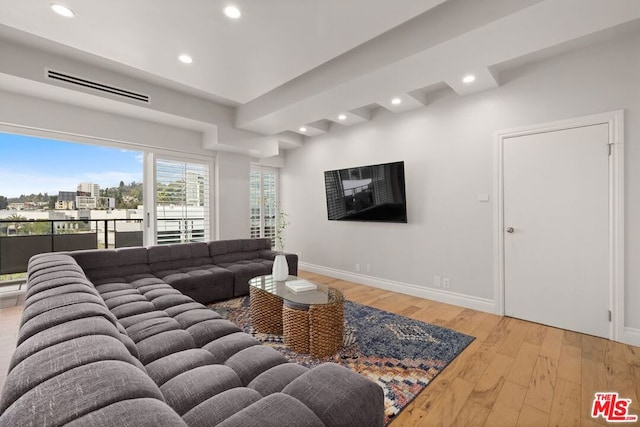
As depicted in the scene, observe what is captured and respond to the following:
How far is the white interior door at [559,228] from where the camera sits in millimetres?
2705

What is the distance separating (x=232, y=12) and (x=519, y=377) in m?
3.47

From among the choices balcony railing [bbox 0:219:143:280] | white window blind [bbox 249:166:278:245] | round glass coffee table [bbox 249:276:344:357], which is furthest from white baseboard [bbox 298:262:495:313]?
balcony railing [bbox 0:219:143:280]

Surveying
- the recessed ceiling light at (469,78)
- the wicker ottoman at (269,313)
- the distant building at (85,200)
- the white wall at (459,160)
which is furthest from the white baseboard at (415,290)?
the distant building at (85,200)

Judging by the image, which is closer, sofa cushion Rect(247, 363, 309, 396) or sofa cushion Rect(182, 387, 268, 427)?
sofa cushion Rect(182, 387, 268, 427)

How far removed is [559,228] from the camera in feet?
9.56

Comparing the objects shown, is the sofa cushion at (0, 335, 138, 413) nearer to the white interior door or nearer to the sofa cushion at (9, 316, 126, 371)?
the sofa cushion at (9, 316, 126, 371)

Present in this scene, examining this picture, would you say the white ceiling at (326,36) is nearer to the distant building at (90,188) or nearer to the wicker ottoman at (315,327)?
the wicker ottoman at (315,327)

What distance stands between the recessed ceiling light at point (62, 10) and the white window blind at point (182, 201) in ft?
7.82

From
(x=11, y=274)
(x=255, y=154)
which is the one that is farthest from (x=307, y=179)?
(x=11, y=274)

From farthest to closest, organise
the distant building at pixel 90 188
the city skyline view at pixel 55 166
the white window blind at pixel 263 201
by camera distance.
Answer: the white window blind at pixel 263 201, the distant building at pixel 90 188, the city skyline view at pixel 55 166

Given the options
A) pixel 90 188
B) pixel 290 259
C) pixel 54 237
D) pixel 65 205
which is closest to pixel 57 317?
pixel 290 259

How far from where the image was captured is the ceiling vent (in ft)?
9.79

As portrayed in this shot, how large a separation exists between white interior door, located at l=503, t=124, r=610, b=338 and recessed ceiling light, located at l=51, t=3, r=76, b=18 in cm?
422

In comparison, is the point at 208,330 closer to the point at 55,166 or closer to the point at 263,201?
the point at 263,201
